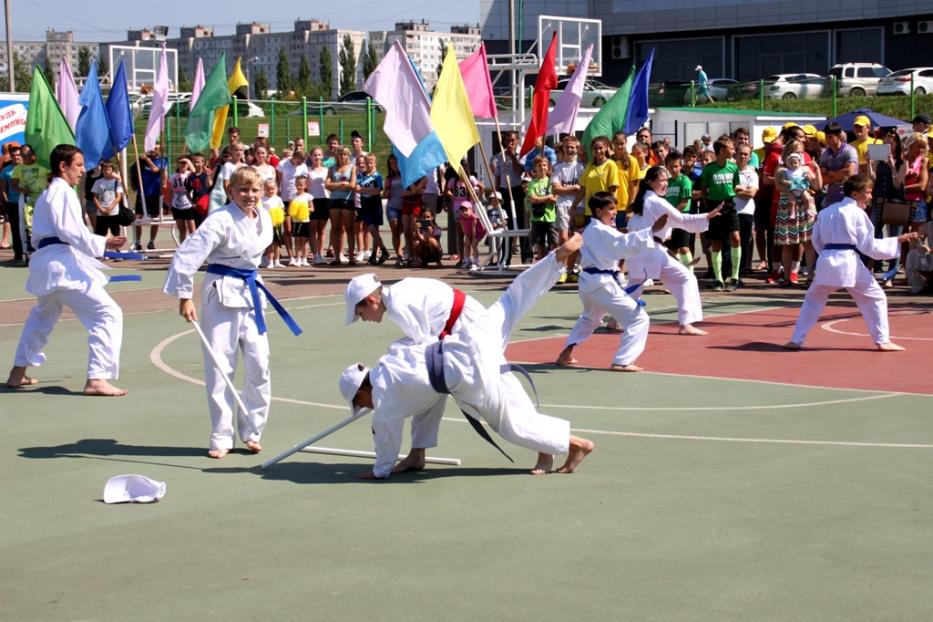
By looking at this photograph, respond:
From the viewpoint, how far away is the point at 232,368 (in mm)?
9570

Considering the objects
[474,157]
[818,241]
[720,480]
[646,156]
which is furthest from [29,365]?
[474,157]

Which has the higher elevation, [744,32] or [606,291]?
[744,32]

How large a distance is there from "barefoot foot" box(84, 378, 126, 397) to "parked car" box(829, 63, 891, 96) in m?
43.9

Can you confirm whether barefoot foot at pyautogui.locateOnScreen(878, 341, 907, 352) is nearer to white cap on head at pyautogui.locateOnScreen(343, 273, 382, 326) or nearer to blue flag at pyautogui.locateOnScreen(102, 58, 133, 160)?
white cap on head at pyautogui.locateOnScreen(343, 273, 382, 326)

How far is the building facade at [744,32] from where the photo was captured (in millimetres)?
74062

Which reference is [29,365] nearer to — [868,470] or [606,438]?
[606,438]

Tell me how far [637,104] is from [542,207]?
3.03 meters

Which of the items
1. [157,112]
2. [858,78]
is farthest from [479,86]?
[858,78]

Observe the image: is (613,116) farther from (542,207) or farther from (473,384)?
(473,384)

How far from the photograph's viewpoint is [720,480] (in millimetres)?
8406

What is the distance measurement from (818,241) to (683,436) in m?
4.67

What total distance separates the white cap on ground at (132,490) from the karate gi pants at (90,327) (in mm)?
3866

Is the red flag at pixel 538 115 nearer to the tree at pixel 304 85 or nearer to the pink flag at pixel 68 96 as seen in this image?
the pink flag at pixel 68 96

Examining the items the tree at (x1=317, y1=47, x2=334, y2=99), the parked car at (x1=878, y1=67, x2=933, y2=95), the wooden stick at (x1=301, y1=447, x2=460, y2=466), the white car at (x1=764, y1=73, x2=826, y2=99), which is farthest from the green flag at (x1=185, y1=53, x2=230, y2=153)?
the tree at (x1=317, y1=47, x2=334, y2=99)
